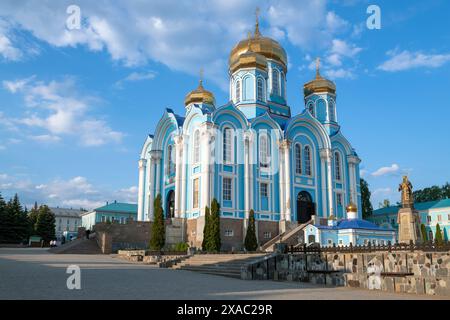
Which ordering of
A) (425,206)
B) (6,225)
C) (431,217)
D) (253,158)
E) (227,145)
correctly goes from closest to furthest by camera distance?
(227,145)
(253,158)
(6,225)
(431,217)
(425,206)

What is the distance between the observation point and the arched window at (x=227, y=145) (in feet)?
102

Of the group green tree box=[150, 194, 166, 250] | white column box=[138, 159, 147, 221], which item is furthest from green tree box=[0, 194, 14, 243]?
green tree box=[150, 194, 166, 250]

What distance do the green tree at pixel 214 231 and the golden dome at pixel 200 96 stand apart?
13295mm

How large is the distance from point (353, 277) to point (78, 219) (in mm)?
93002

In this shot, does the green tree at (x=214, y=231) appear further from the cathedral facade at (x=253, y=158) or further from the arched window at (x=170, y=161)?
the arched window at (x=170, y=161)

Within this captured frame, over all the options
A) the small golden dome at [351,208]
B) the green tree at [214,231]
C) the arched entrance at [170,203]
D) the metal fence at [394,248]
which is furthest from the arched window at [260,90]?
the metal fence at [394,248]

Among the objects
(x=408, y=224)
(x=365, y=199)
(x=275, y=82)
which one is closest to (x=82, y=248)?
(x=275, y=82)

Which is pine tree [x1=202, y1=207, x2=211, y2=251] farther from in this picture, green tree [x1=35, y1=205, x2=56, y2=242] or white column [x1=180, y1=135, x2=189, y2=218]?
green tree [x1=35, y1=205, x2=56, y2=242]

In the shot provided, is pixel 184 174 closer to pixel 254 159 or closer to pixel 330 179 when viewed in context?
pixel 254 159

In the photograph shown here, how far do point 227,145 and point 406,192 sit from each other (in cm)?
1287

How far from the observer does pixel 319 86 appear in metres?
39.6

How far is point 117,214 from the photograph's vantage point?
219ft

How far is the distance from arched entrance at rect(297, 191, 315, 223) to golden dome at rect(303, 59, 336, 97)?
10910 mm
